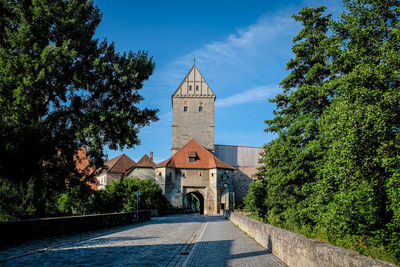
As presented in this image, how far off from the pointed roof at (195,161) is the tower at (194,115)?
4.95m

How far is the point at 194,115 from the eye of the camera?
5162 cm

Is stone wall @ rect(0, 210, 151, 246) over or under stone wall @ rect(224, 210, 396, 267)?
under

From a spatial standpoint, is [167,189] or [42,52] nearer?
[42,52]

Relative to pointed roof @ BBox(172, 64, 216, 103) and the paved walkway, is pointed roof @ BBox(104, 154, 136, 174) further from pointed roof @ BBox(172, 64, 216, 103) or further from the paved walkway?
the paved walkway

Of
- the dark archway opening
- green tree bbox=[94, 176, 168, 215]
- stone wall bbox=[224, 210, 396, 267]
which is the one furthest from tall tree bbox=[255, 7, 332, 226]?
the dark archway opening

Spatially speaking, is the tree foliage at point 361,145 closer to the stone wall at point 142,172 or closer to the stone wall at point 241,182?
the stone wall at point 142,172

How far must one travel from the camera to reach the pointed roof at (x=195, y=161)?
43.4m

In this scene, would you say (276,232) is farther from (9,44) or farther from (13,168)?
(9,44)

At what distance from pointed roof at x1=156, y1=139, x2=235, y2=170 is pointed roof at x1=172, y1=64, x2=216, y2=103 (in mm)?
10018

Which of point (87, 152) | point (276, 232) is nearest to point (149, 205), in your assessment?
point (87, 152)

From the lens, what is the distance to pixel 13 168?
14312mm

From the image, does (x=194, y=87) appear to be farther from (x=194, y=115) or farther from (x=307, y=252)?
(x=307, y=252)

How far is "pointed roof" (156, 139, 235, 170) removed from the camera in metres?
43.4

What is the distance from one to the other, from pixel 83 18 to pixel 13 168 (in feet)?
31.9
